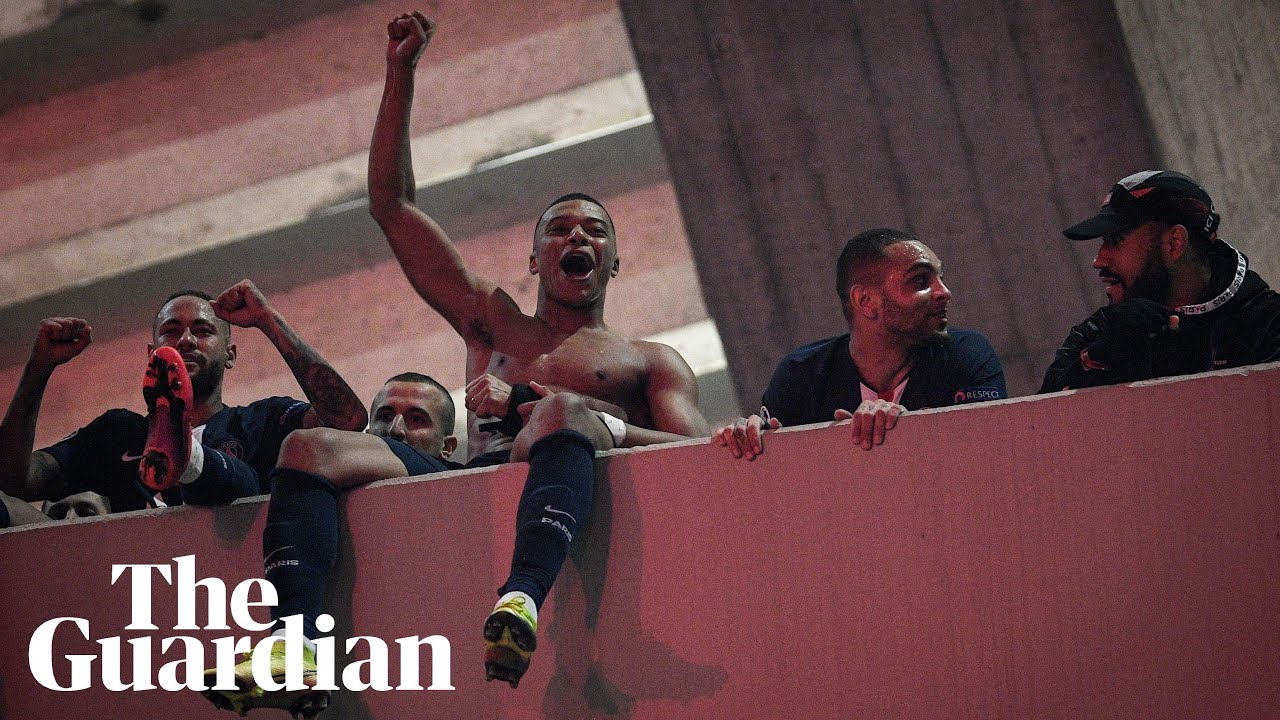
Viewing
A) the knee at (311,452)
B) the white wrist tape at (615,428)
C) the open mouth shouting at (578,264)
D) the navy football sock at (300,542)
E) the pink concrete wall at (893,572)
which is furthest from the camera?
the open mouth shouting at (578,264)

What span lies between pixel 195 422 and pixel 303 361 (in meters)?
0.42

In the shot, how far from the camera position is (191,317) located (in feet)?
9.99

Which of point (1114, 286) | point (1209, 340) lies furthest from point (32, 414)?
point (1209, 340)

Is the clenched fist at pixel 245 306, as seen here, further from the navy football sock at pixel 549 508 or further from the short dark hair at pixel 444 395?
the navy football sock at pixel 549 508

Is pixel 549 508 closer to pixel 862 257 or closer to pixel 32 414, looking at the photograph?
pixel 862 257

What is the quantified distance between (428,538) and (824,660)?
2.34ft

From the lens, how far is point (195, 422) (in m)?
2.94

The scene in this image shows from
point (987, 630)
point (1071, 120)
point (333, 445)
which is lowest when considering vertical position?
point (987, 630)

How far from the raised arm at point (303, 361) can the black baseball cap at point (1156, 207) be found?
56.3 inches

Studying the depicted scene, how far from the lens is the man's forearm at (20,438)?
276cm

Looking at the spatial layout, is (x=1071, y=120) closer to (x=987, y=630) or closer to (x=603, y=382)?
(x=603, y=382)

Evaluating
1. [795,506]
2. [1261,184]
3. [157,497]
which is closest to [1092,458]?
[795,506]

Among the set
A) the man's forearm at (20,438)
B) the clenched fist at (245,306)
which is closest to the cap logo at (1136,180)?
the clenched fist at (245,306)

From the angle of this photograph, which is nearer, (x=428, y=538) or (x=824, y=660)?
(x=824, y=660)
